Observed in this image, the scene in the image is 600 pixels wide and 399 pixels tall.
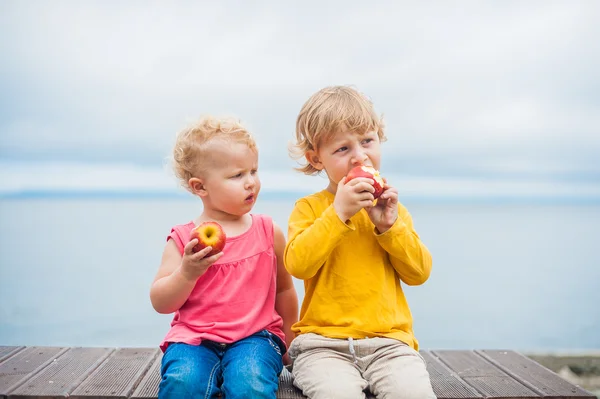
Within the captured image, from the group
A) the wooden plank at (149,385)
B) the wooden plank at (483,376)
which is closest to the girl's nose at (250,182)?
the wooden plank at (149,385)

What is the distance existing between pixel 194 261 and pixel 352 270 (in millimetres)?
711

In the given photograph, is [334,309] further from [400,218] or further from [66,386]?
[66,386]

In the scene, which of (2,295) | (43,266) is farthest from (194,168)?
(43,266)

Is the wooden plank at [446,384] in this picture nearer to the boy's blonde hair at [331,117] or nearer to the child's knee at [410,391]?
the child's knee at [410,391]

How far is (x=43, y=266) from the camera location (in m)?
15.3

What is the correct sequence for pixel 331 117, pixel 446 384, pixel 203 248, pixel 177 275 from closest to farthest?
1. pixel 203 248
2. pixel 177 275
3. pixel 331 117
4. pixel 446 384

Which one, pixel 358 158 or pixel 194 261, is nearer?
pixel 194 261

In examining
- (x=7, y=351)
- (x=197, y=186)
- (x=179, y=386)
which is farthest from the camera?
(x=7, y=351)

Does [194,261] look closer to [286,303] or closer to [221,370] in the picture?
[221,370]

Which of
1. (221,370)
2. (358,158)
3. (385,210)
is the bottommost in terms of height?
(221,370)

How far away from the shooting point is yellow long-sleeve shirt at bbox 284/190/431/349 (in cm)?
243

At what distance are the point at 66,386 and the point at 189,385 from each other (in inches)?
34.3

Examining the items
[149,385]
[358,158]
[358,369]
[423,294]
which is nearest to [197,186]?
[358,158]

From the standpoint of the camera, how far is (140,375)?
290cm
